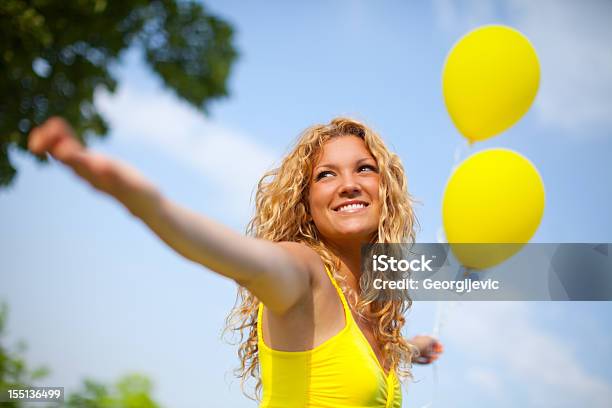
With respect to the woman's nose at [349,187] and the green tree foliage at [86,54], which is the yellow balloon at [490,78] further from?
the green tree foliage at [86,54]

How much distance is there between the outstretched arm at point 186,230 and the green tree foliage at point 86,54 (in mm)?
5830

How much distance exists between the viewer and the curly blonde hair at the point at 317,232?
1.47 metres

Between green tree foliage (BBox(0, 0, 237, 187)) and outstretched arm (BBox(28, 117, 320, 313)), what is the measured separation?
5.83m

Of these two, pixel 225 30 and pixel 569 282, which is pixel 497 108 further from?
pixel 225 30

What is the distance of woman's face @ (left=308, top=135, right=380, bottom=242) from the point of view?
4.74 feet

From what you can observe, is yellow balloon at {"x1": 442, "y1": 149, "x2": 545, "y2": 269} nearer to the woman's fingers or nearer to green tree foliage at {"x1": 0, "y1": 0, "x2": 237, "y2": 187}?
the woman's fingers

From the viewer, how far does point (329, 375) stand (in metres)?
1.22

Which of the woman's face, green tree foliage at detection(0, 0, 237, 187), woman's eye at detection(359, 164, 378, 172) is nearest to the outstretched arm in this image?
the woman's face

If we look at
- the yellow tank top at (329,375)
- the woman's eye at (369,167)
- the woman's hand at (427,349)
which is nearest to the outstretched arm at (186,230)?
the yellow tank top at (329,375)

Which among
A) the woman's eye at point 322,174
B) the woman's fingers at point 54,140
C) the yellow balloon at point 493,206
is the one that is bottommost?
the woman's fingers at point 54,140

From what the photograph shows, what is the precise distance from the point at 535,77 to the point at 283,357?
6.29 feet

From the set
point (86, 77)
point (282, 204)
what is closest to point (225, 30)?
point (86, 77)

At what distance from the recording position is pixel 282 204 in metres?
1.53

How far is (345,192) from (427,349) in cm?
95
